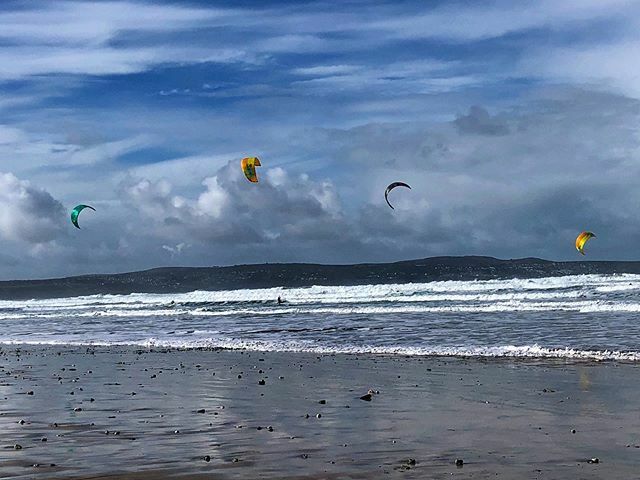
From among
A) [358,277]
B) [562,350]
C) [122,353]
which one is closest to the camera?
[562,350]

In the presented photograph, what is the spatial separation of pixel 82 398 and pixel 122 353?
27.3ft

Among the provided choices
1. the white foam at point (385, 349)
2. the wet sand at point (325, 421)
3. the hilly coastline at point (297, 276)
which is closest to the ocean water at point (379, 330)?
the white foam at point (385, 349)

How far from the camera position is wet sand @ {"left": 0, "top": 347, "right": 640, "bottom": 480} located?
705 cm

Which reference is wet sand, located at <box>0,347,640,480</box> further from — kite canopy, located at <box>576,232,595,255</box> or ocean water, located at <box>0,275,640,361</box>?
kite canopy, located at <box>576,232,595,255</box>

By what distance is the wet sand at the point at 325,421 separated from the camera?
23.1 ft

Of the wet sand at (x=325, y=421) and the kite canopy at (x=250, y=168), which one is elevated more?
the kite canopy at (x=250, y=168)

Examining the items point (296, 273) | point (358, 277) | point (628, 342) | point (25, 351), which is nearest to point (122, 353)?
point (25, 351)

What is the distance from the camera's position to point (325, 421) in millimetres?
9391

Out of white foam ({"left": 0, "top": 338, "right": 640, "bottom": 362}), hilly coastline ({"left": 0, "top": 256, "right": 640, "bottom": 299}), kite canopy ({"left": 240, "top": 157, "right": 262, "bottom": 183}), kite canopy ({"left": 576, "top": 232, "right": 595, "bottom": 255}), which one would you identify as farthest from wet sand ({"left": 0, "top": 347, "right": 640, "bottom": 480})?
hilly coastline ({"left": 0, "top": 256, "right": 640, "bottom": 299})

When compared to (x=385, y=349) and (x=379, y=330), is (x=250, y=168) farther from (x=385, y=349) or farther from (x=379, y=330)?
(x=385, y=349)

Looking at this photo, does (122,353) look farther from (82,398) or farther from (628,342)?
(628,342)

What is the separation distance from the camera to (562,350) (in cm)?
1706

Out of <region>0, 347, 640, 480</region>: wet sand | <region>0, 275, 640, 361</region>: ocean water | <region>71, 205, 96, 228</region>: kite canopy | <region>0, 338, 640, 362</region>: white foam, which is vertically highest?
<region>71, 205, 96, 228</region>: kite canopy

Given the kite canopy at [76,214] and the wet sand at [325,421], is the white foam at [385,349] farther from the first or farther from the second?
the kite canopy at [76,214]
